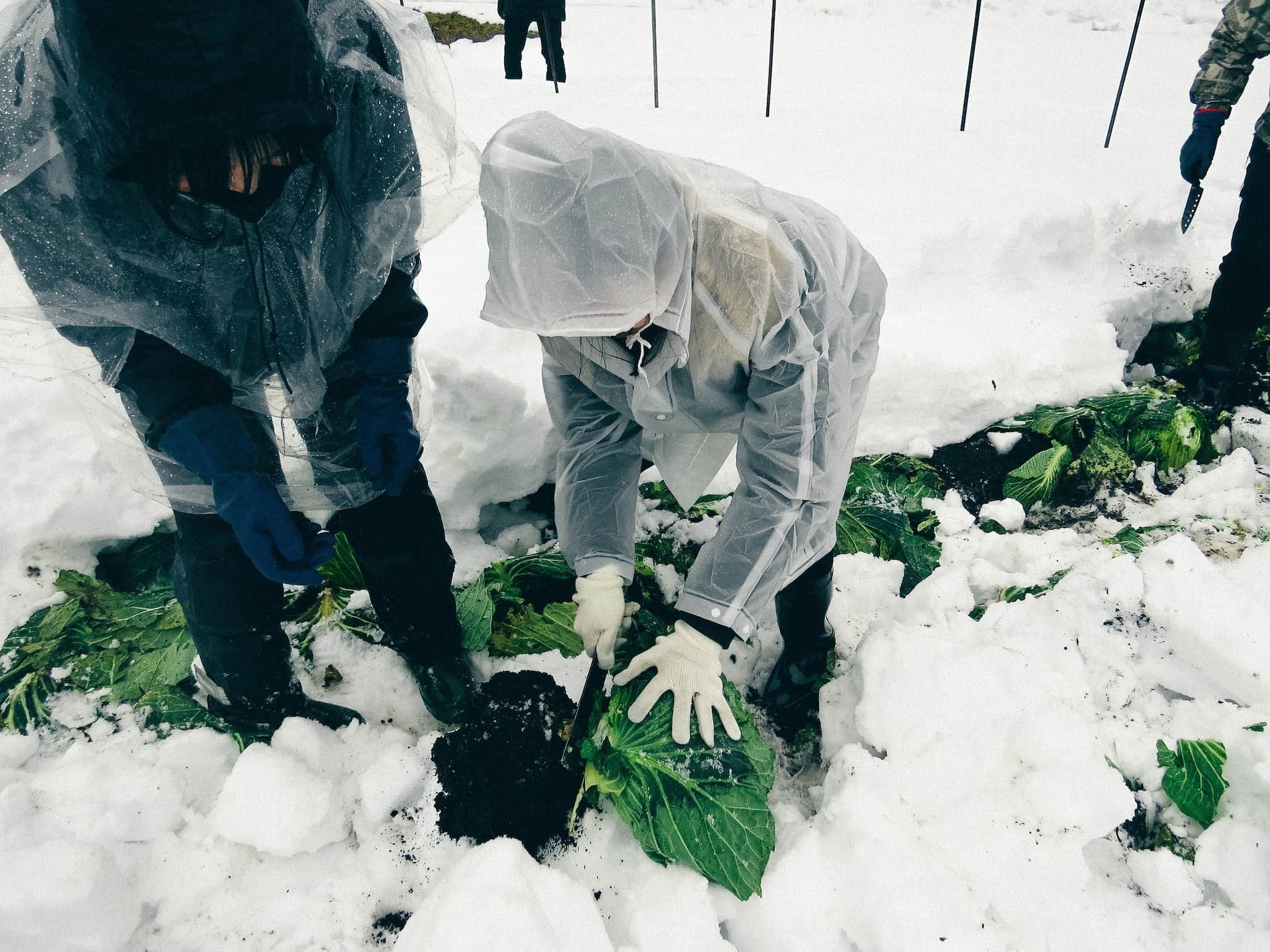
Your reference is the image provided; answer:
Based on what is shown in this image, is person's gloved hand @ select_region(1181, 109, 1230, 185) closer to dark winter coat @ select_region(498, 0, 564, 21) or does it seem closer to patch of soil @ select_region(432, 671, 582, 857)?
patch of soil @ select_region(432, 671, 582, 857)

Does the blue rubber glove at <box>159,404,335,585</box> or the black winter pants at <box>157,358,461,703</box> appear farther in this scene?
the black winter pants at <box>157,358,461,703</box>

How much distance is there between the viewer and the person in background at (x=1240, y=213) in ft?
8.99

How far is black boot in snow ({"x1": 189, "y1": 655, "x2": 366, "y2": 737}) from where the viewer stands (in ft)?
5.78

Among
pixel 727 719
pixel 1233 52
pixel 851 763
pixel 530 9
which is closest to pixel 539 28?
pixel 530 9

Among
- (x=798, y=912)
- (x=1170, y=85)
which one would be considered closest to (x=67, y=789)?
(x=798, y=912)

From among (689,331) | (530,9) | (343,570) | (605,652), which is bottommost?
(343,570)

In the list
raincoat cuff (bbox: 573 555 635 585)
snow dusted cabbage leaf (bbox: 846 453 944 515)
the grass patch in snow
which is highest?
the grass patch in snow

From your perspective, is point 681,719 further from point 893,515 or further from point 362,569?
point 893,515

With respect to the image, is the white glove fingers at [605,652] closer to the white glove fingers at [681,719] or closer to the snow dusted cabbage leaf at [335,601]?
the white glove fingers at [681,719]

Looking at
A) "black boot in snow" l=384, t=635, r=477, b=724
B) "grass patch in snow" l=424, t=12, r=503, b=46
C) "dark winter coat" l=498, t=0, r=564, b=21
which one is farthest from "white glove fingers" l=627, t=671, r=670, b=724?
"grass patch in snow" l=424, t=12, r=503, b=46

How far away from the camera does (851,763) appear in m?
1.61

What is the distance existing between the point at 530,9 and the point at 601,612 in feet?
18.1

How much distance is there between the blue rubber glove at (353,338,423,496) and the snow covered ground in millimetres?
649

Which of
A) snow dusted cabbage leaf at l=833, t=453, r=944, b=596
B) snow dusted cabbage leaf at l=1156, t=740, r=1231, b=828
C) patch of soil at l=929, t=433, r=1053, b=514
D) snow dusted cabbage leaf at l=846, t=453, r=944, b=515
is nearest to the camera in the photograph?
snow dusted cabbage leaf at l=1156, t=740, r=1231, b=828
